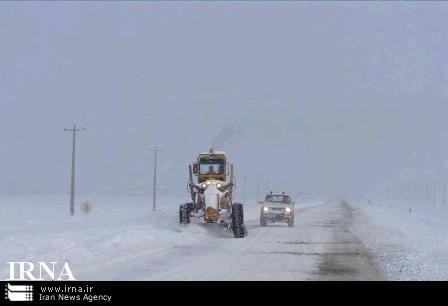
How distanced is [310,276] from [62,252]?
7.59 metres

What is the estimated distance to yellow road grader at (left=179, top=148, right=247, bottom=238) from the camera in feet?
98.2

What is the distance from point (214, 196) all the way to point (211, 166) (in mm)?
2294

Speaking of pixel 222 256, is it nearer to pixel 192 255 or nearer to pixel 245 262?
pixel 192 255

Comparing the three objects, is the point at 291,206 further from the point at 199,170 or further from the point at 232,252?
the point at 232,252

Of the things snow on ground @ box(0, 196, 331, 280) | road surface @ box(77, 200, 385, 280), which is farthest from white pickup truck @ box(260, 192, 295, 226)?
road surface @ box(77, 200, 385, 280)

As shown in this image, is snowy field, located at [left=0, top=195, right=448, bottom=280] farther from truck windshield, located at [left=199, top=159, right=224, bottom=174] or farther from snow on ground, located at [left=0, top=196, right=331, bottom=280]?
truck windshield, located at [left=199, top=159, right=224, bottom=174]

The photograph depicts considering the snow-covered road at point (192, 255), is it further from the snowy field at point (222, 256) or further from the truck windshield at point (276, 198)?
the truck windshield at point (276, 198)

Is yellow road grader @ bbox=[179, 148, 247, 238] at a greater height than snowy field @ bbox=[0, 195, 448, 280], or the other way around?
yellow road grader @ bbox=[179, 148, 247, 238]

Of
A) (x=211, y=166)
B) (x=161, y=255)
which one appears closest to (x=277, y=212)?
(x=211, y=166)

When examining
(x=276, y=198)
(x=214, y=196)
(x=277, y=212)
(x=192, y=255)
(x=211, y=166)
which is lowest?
(x=192, y=255)

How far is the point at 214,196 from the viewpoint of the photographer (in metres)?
30.1
